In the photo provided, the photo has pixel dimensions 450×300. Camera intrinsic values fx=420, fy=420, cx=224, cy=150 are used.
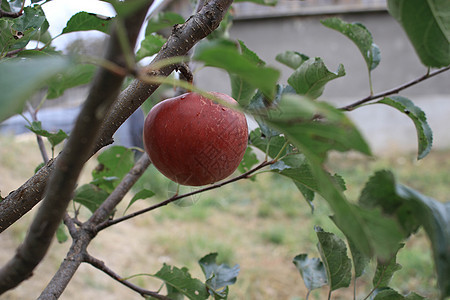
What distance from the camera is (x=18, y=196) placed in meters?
0.44

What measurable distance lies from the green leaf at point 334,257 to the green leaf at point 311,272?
0.31ft

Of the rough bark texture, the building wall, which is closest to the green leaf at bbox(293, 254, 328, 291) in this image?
the rough bark texture

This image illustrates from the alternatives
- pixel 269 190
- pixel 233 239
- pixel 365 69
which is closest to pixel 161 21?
pixel 233 239

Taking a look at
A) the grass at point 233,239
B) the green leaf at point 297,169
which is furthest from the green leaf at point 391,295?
the grass at point 233,239

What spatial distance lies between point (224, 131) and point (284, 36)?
3769 mm

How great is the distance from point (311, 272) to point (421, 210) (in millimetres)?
417

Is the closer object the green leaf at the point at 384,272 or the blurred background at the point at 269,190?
the green leaf at the point at 384,272

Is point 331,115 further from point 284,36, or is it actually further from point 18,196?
point 284,36

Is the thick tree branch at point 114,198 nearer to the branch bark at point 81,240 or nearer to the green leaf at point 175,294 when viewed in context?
the branch bark at point 81,240

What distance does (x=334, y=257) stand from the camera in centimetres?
52

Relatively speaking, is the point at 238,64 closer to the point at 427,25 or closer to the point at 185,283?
the point at 427,25

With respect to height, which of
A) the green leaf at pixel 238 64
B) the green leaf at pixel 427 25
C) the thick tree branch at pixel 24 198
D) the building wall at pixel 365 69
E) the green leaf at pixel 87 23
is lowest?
the building wall at pixel 365 69

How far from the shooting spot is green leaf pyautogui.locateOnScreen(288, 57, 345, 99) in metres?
0.52

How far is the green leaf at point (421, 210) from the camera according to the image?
25cm
